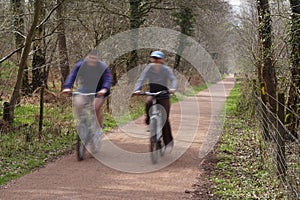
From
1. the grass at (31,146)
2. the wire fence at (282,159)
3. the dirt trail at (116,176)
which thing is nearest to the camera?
the wire fence at (282,159)

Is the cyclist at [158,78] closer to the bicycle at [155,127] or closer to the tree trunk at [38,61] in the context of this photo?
the bicycle at [155,127]

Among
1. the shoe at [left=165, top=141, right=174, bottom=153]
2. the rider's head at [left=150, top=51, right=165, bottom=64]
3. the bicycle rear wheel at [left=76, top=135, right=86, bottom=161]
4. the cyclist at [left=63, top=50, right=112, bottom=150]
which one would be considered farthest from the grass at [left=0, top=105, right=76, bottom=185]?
the rider's head at [left=150, top=51, right=165, bottom=64]

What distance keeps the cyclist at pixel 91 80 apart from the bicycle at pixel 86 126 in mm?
80

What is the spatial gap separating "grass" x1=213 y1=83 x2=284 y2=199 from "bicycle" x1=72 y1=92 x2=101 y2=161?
2.58 m

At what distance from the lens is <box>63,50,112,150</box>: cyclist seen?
846 centimetres

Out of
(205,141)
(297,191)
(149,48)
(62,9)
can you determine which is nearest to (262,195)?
(297,191)

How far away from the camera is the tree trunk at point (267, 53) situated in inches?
393

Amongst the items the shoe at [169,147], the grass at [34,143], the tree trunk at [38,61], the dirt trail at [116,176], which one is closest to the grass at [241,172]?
the dirt trail at [116,176]

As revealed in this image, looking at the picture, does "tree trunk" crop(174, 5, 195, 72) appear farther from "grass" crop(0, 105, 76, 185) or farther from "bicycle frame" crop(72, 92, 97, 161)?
"bicycle frame" crop(72, 92, 97, 161)

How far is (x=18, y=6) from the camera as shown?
14141mm

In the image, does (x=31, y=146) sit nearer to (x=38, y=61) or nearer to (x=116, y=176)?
(x=116, y=176)

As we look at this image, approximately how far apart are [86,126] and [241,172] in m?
3.13

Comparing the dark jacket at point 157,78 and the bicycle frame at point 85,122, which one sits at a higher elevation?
the dark jacket at point 157,78

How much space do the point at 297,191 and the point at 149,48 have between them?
19.4 metres
